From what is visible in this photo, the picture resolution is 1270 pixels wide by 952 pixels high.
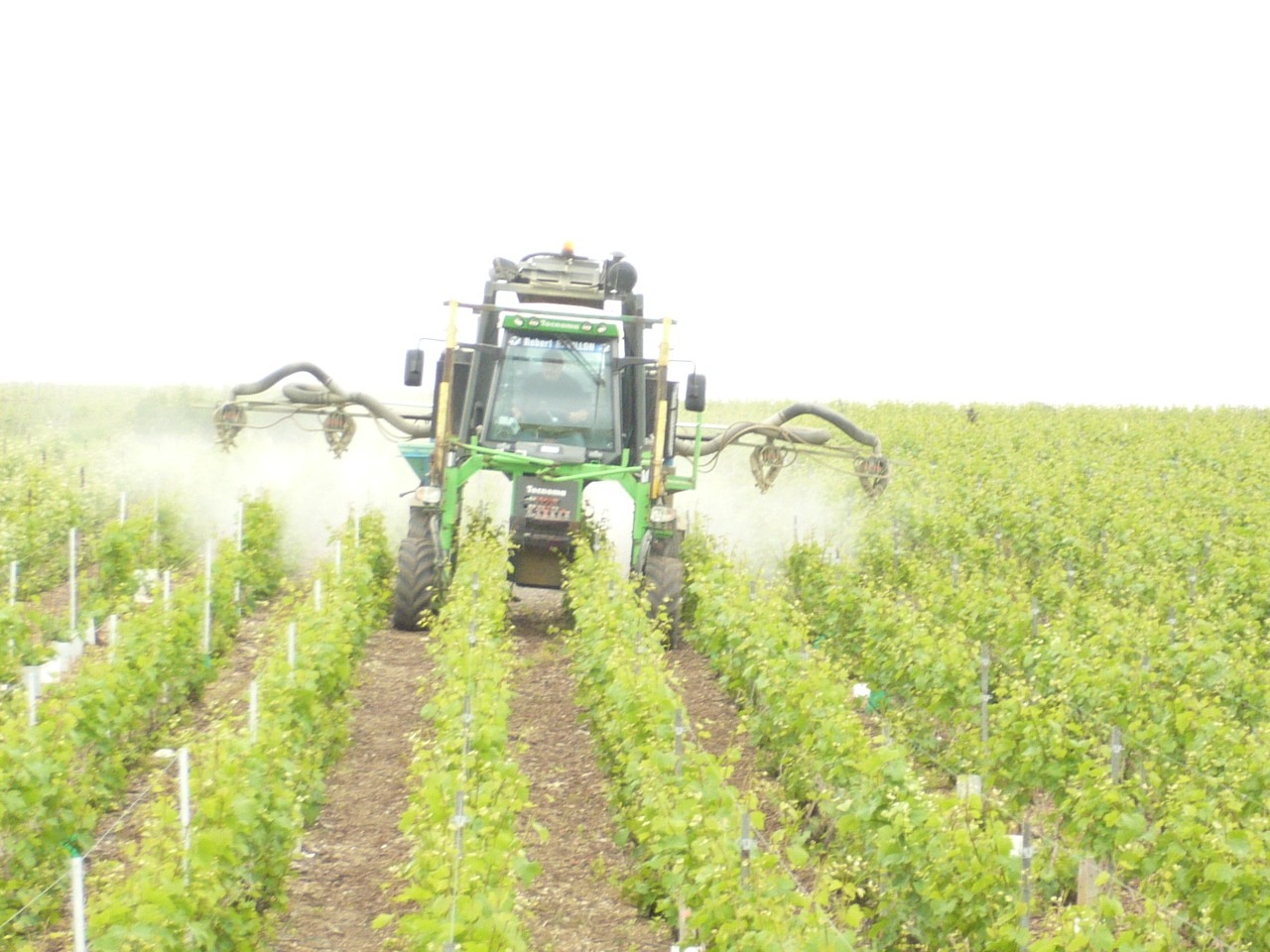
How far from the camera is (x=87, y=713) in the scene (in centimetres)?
754

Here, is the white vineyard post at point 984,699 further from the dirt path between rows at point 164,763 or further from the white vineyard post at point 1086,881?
the dirt path between rows at point 164,763

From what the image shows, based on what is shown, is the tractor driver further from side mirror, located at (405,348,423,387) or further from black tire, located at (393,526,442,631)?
black tire, located at (393,526,442,631)

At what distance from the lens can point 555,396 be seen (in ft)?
39.3

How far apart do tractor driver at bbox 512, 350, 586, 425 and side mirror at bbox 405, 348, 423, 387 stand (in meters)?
0.88

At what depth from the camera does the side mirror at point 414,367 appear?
1136 centimetres

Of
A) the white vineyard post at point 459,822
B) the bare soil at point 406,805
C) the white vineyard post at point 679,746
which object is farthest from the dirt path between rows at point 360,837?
the white vineyard post at point 679,746

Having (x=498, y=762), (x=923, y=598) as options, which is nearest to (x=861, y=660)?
(x=923, y=598)

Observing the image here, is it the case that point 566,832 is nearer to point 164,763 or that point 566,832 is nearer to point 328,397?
point 164,763

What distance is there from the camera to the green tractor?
1144cm

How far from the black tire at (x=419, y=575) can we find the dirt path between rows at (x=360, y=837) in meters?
1.07

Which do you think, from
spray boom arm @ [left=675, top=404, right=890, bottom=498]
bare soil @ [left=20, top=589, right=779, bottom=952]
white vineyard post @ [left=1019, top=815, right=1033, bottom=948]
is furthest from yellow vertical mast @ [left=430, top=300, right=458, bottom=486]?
white vineyard post @ [left=1019, top=815, right=1033, bottom=948]

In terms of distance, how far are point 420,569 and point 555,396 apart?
5.68 feet

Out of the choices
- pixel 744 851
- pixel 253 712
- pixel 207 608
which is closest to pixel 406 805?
pixel 253 712

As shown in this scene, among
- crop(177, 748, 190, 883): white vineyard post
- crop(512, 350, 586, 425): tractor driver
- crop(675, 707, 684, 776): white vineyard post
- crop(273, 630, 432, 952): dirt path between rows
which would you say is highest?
crop(512, 350, 586, 425): tractor driver
